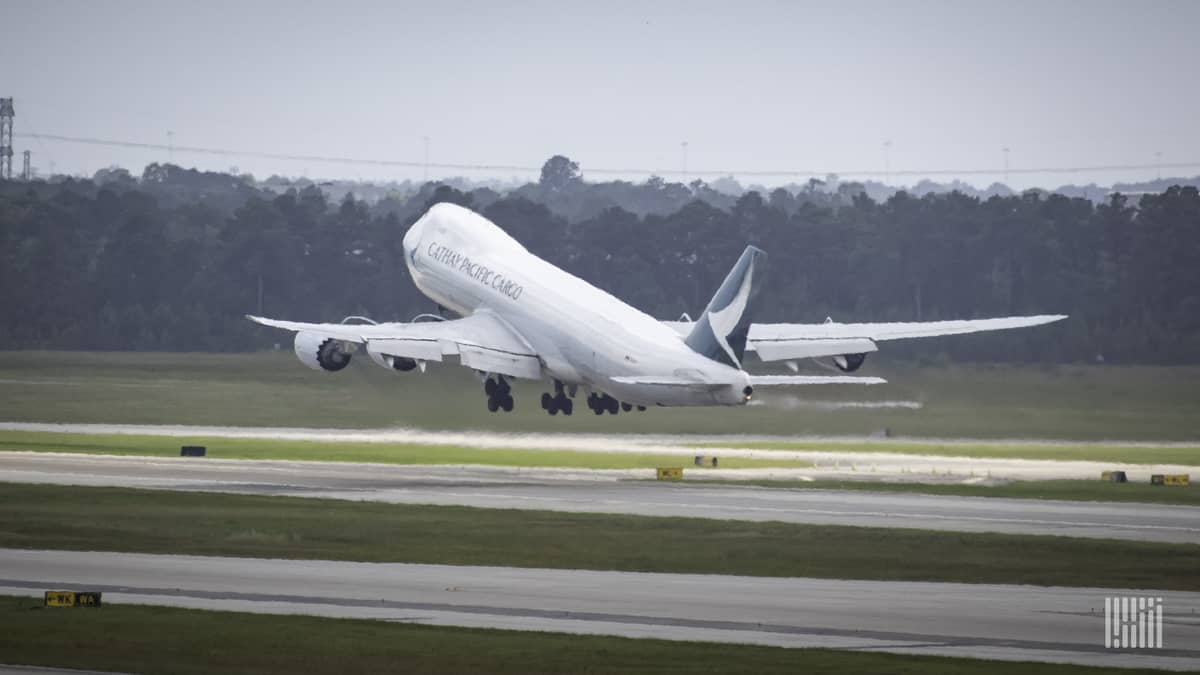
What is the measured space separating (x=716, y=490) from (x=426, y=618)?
2941 centimetres

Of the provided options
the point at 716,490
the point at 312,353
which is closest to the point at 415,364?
the point at 312,353

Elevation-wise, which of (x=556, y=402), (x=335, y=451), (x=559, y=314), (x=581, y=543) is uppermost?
(x=559, y=314)

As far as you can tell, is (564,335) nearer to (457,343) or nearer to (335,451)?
(457,343)

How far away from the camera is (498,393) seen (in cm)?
8669

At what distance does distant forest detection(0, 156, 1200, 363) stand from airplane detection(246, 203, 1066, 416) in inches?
1827

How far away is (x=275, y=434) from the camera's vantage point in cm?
9306

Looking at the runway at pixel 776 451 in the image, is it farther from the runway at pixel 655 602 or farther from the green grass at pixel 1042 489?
the runway at pixel 655 602

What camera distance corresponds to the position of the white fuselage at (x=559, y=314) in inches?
2881

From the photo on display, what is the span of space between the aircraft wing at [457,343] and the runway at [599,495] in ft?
15.6

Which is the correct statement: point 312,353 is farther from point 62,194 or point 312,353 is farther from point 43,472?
point 62,194

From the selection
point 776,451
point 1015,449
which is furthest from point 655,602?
point 1015,449

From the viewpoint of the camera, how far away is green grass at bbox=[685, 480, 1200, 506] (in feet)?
221

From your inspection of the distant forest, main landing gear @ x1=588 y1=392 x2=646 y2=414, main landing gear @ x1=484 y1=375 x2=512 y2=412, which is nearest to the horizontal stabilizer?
main landing gear @ x1=588 y1=392 x2=646 y2=414

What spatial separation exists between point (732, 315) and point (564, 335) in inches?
398
